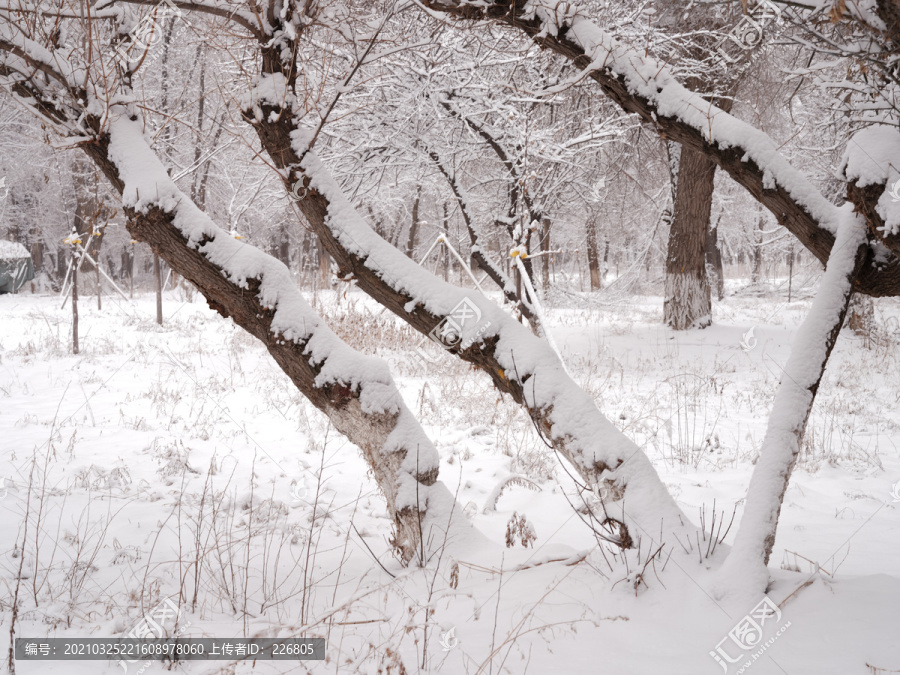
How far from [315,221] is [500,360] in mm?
1352

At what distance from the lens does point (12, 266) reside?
18594 millimetres

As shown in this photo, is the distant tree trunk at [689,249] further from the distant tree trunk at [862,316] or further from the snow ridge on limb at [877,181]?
the snow ridge on limb at [877,181]

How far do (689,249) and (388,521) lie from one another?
807 cm

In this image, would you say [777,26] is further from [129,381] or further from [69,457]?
[129,381]

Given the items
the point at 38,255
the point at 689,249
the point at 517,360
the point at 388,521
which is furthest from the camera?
the point at 38,255

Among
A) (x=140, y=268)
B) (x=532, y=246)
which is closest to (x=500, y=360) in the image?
(x=532, y=246)

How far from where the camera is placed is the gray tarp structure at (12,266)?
18125 millimetres

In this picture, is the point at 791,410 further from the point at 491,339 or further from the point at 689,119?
the point at 689,119

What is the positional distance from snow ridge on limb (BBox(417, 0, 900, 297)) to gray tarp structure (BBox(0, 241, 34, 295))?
21566mm

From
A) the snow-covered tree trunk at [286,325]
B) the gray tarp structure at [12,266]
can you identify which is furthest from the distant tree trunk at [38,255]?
the snow-covered tree trunk at [286,325]

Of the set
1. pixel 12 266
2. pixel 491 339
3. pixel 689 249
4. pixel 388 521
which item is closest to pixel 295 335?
pixel 491 339

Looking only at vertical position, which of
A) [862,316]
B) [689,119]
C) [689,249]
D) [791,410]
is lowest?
[862,316]

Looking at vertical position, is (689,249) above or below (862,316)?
above

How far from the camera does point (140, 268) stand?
40.6 metres
